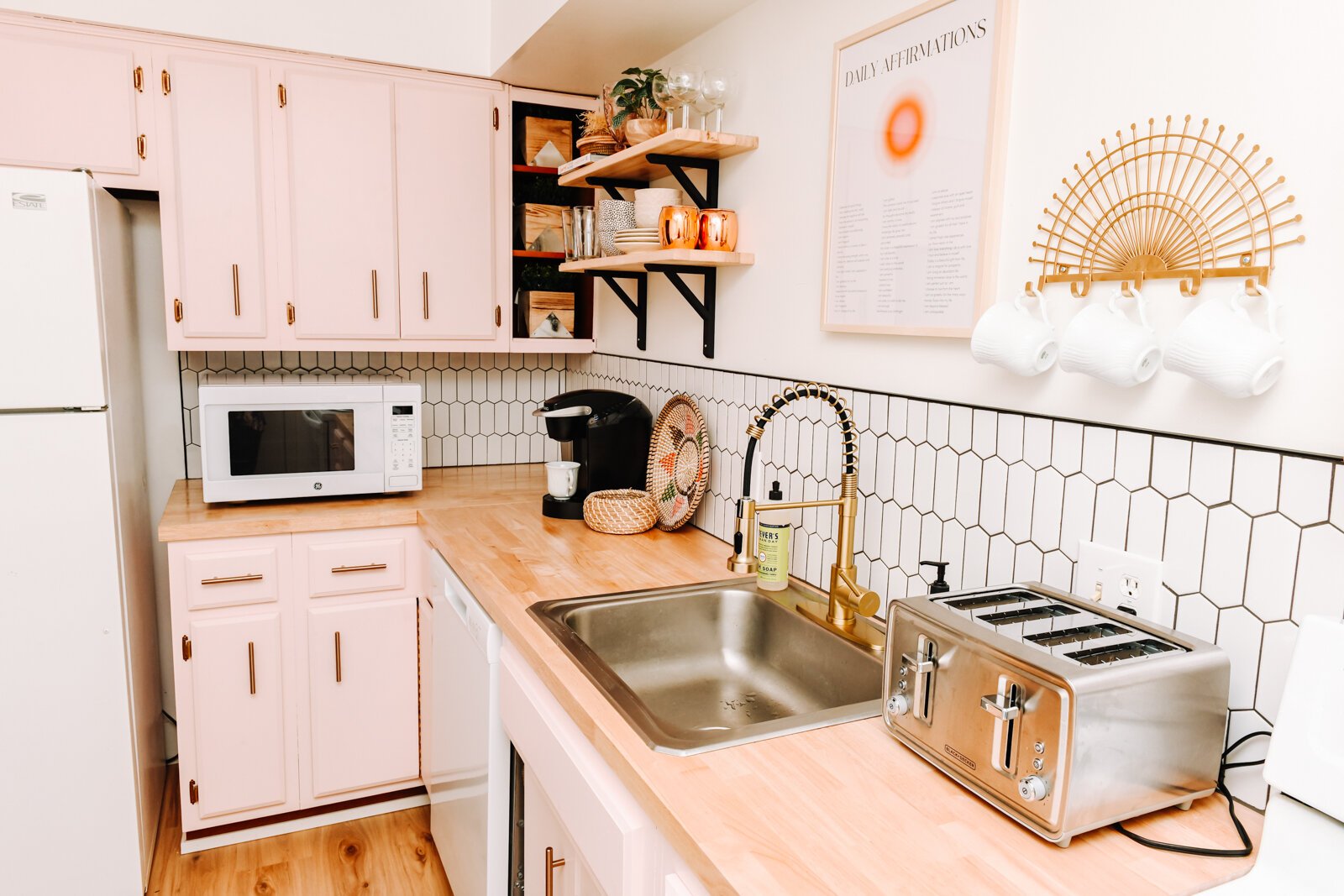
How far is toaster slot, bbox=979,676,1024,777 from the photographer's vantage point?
912mm

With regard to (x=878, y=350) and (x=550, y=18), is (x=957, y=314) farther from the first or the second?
(x=550, y=18)

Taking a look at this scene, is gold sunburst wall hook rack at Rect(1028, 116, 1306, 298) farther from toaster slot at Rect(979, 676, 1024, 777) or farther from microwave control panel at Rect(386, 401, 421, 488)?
microwave control panel at Rect(386, 401, 421, 488)

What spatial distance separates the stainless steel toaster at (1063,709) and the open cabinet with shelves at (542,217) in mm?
1989

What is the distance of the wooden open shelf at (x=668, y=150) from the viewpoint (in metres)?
1.88

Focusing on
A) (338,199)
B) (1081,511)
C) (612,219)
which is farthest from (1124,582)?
(338,199)

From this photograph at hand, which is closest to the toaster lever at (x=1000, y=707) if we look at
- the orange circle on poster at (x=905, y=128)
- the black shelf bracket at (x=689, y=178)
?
the orange circle on poster at (x=905, y=128)

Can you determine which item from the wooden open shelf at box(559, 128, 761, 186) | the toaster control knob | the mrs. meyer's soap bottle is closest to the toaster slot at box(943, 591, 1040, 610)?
the toaster control knob

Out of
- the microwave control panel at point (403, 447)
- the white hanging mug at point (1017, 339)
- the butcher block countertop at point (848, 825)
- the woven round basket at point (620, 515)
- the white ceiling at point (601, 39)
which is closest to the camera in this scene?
the butcher block countertop at point (848, 825)

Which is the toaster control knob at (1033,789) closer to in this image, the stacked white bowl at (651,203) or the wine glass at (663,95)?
the stacked white bowl at (651,203)

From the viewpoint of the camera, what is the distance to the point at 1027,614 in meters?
1.06

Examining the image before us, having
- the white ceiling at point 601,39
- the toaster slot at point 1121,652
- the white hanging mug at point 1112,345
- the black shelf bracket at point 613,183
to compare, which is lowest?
the toaster slot at point 1121,652

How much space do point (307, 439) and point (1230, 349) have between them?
7.12ft

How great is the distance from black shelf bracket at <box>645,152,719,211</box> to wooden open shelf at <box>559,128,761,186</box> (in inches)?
0.5

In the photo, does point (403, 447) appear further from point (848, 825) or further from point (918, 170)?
point (848, 825)
